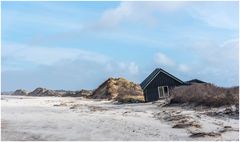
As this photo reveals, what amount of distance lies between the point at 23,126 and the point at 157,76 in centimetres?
2907

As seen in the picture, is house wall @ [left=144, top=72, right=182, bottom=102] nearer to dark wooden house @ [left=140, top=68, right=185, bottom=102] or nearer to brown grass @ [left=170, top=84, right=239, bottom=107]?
dark wooden house @ [left=140, top=68, right=185, bottom=102]

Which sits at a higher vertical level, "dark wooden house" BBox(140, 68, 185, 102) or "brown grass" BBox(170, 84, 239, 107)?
"dark wooden house" BBox(140, 68, 185, 102)

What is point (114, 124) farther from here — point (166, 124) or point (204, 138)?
point (204, 138)

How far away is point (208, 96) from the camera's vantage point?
106 ft

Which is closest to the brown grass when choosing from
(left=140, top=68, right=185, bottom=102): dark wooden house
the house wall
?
(left=140, top=68, right=185, bottom=102): dark wooden house

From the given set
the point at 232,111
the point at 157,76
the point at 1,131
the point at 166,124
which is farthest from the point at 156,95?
the point at 1,131

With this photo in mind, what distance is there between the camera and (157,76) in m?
48.8

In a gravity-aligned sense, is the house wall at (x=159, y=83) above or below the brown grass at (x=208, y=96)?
above

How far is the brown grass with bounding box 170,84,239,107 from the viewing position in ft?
99.1

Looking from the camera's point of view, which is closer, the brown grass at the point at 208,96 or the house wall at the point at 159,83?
the brown grass at the point at 208,96

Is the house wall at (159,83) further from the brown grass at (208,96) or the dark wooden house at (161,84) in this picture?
the brown grass at (208,96)

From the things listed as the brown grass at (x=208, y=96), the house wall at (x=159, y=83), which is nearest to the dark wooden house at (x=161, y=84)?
the house wall at (x=159, y=83)

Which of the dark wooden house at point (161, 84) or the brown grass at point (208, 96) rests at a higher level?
the dark wooden house at point (161, 84)

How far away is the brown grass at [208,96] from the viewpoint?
30219mm
